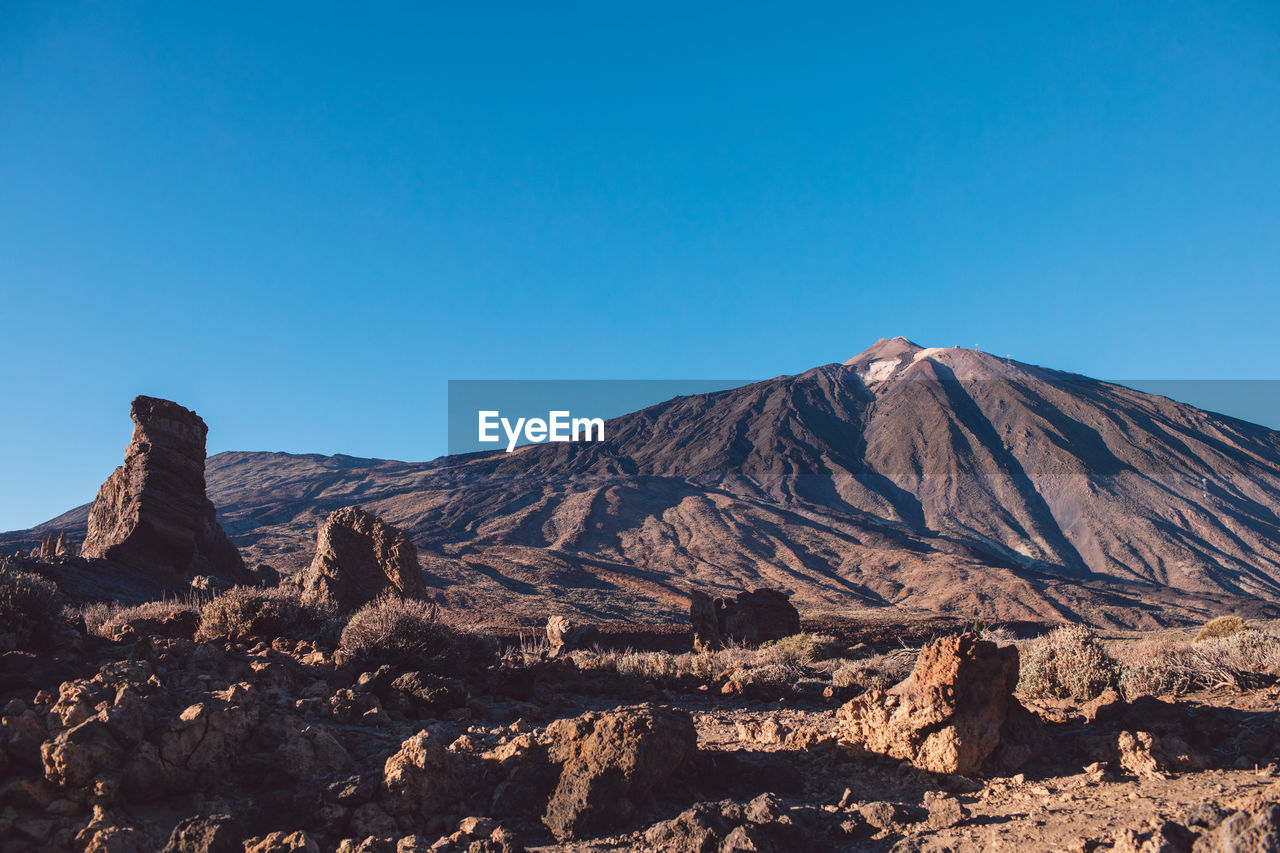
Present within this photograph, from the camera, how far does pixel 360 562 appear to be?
15820 mm

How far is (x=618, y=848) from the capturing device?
14.1 ft

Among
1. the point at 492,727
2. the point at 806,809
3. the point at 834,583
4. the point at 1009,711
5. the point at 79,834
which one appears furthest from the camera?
the point at 834,583

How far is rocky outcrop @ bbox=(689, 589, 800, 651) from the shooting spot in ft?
60.5

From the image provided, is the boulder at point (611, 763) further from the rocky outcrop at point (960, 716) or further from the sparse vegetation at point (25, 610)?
the sparse vegetation at point (25, 610)

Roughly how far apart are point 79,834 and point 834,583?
1870 inches

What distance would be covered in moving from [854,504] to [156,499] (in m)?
70.9

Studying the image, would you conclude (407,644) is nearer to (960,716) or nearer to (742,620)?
(960,716)

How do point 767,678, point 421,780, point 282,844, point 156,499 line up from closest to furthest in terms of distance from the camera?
point 282,844 → point 421,780 → point 767,678 → point 156,499

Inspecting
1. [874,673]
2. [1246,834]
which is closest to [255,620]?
[874,673]

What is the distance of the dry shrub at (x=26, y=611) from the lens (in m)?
6.64

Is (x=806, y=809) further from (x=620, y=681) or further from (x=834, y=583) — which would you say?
(x=834, y=583)

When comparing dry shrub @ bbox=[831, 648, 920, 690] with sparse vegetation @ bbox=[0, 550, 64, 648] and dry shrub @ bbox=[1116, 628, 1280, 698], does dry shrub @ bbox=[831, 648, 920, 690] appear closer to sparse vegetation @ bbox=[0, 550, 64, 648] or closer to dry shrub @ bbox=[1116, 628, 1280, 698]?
dry shrub @ bbox=[1116, 628, 1280, 698]

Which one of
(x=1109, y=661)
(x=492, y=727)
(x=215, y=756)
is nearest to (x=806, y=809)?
(x=492, y=727)

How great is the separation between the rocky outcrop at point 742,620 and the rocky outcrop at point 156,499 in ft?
45.4
